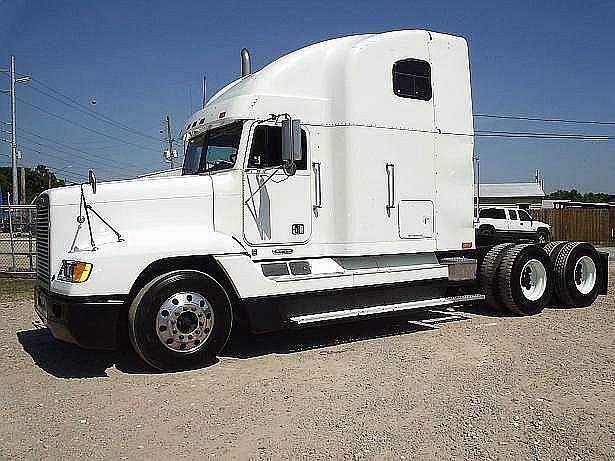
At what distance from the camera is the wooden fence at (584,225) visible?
109 ft

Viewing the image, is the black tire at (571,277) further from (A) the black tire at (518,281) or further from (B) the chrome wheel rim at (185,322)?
(B) the chrome wheel rim at (185,322)

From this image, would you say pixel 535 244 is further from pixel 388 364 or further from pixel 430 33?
pixel 388 364

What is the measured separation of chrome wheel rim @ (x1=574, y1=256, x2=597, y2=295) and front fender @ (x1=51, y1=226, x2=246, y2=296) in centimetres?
651

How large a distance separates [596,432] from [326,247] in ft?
12.7

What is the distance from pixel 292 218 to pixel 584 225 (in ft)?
97.7

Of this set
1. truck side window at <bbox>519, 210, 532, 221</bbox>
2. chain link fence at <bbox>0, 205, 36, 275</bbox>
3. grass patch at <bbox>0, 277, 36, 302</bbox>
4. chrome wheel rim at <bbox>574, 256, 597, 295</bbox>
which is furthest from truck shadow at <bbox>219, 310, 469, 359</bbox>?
truck side window at <bbox>519, 210, 532, 221</bbox>

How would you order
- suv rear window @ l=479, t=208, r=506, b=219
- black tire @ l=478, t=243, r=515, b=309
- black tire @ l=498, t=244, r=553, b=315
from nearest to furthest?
black tire @ l=498, t=244, r=553, b=315 < black tire @ l=478, t=243, r=515, b=309 < suv rear window @ l=479, t=208, r=506, b=219

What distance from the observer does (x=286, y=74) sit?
25.6 feet

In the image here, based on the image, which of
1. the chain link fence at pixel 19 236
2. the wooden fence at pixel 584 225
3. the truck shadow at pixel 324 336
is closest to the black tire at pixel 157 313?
the truck shadow at pixel 324 336

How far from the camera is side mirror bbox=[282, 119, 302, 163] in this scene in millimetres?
7125

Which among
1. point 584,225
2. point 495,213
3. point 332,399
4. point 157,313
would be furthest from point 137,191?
point 584,225

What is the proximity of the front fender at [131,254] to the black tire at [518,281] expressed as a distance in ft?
14.8

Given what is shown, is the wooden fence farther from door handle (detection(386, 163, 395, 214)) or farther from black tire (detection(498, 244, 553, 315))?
door handle (detection(386, 163, 395, 214))

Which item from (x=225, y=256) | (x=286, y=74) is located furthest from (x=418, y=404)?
(x=286, y=74)
